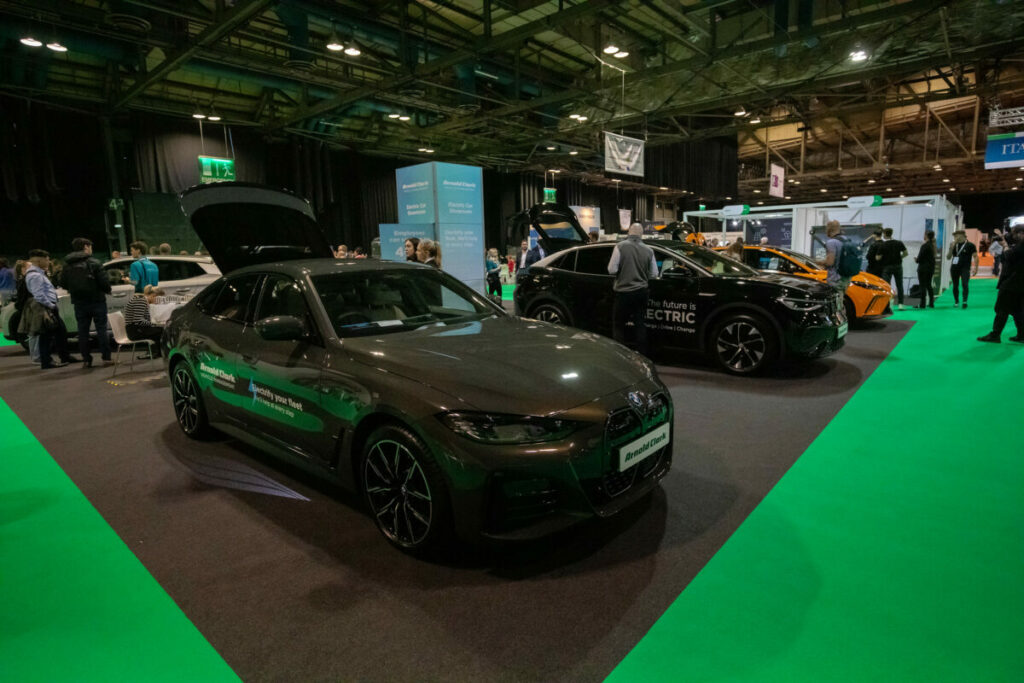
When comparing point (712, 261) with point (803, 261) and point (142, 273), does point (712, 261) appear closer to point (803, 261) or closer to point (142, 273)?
point (803, 261)

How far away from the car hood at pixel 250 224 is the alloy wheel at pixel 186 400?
43.5 inches

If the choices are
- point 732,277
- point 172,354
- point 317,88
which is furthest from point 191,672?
point 317,88

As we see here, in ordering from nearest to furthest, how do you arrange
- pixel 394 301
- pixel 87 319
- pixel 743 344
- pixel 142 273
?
pixel 394 301 < pixel 743 344 < pixel 87 319 < pixel 142 273

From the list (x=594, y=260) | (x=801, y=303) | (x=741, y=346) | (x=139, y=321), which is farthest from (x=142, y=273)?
(x=801, y=303)

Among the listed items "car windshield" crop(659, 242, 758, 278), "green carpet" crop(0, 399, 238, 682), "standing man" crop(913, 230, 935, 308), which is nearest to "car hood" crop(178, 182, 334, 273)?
"green carpet" crop(0, 399, 238, 682)

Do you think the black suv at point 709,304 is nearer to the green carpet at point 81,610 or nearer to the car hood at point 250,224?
the car hood at point 250,224

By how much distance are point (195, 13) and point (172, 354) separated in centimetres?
731

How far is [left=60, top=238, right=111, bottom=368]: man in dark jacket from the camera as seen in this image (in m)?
6.79

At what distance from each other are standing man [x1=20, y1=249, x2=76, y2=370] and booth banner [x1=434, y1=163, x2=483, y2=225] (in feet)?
17.2

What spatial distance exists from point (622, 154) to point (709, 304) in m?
6.96

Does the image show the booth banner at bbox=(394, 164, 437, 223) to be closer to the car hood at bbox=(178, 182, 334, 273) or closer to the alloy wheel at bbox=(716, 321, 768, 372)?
the car hood at bbox=(178, 182, 334, 273)

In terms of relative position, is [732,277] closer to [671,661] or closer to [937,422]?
[937,422]

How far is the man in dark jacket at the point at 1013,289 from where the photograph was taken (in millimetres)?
6824

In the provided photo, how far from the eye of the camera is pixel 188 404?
420 cm
